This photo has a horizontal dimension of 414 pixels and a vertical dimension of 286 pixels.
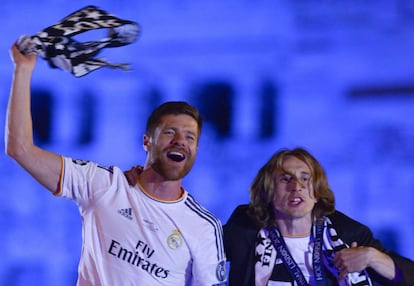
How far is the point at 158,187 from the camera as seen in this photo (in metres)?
2.02

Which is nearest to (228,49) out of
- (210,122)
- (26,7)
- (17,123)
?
(210,122)

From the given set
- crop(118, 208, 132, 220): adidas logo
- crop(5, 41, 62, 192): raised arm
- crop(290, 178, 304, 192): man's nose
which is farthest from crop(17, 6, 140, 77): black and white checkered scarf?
crop(290, 178, 304, 192): man's nose

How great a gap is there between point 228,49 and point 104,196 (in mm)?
1434

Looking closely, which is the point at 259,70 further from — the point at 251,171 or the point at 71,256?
the point at 71,256

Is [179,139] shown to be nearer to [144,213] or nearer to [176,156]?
[176,156]

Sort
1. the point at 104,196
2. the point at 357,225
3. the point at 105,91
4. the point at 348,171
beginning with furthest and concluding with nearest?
1. the point at 105,91
2. the point at 348,171
3. the point at 357,225
4. the point at 104,196

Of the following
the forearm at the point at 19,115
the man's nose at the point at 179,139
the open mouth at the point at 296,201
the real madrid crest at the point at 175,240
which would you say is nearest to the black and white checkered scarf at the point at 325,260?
the open mouth at the point at 296,201

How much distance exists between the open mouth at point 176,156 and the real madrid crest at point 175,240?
225 mm

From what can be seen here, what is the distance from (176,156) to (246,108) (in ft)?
3.91

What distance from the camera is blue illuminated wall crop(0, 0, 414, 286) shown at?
9.98 ft

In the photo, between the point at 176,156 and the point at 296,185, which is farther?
the point at 296,185

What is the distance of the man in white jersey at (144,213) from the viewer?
1890 millimetres

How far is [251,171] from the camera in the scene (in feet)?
10.1

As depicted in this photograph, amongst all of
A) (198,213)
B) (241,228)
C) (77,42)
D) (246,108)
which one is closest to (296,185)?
(241,228)
